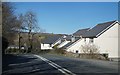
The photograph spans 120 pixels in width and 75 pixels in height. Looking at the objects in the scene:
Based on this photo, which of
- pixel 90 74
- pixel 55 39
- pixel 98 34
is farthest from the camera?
pixel 55 39

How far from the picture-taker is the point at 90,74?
17.0m

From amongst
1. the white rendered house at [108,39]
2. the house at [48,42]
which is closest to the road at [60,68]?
the white rendered house at [108,39]

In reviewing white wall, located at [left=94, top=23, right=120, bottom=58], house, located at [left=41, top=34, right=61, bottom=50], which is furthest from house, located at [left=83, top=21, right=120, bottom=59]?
house, located at [left=41, top=34, right=61, bottom=50]

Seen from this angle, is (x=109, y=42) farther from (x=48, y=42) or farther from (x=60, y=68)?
(x=48, y=42)

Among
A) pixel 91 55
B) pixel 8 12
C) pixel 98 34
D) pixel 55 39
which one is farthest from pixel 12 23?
pixel 55 39

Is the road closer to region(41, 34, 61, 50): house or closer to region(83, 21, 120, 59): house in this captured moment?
region(83, 21, 120, 59): house

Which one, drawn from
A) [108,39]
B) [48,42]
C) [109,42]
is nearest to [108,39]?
[108,39]

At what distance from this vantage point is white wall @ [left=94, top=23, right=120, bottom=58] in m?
57.6

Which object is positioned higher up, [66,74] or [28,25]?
[28,25]

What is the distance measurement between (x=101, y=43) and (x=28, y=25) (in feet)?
109

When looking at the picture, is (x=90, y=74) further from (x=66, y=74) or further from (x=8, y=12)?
(x=8, y=12)

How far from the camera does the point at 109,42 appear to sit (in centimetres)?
5831

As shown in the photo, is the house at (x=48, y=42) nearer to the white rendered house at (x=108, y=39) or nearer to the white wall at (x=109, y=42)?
the white rendered house at (x=108, y=39)

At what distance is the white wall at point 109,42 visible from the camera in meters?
57.6
